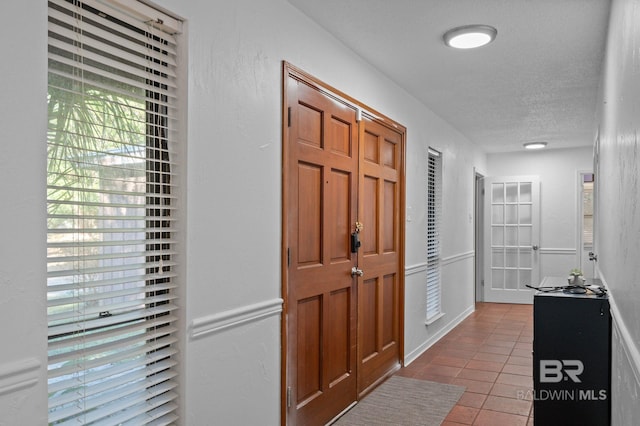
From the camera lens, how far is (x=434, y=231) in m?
A: 5.21

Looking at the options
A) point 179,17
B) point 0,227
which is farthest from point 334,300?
point 0,227

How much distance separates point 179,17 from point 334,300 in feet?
6.22

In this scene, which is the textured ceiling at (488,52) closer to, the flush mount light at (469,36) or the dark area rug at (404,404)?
the flush mount light at (469,36)

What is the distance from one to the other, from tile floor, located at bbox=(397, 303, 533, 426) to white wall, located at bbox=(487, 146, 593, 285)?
1.55m

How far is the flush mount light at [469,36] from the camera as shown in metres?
2.83

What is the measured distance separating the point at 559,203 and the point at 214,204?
22.8 feet

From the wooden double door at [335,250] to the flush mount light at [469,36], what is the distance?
740 mm

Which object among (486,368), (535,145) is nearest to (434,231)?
(486,368)

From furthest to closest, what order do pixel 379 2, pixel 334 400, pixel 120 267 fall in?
pixel 334 400
pixel 379 2
pixel 120 267

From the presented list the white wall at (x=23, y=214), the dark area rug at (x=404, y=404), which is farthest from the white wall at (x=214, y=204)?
the dark area rug at (x=404, y=404)

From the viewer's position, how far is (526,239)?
7.51 metres

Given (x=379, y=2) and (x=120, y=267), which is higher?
(x=379, y=2)

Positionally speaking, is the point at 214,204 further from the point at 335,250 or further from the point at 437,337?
the point at 437,337

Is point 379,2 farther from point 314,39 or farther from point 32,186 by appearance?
point 32,186
